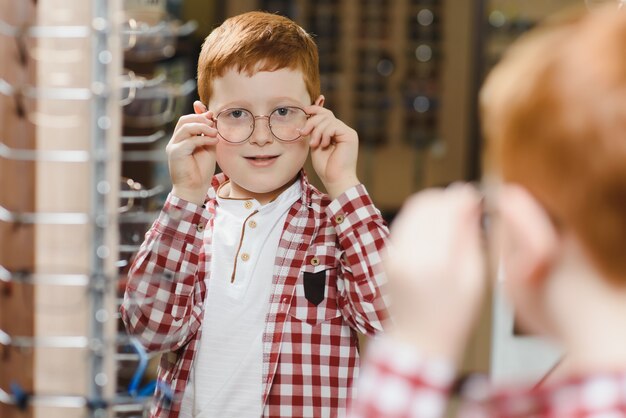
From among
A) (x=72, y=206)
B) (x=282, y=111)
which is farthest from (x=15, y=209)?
(x=282, y=111)

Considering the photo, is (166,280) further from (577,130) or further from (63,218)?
(577,130)

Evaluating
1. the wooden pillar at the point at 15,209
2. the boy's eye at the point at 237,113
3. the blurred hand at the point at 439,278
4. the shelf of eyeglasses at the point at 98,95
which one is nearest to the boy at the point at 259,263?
A: the boy's eye at the point at 237,113

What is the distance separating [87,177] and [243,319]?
51 centimetres

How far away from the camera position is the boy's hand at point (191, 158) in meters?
1.21

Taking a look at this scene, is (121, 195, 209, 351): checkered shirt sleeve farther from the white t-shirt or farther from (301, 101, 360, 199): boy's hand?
(301, 101, 360, 199): boy's hand

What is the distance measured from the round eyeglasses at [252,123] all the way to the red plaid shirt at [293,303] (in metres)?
0.11

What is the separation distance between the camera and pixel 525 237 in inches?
23.0

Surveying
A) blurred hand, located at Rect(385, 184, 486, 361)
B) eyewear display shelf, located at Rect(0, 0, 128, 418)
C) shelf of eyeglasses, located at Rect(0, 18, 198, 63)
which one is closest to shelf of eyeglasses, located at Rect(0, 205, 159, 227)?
eyewear display shelf, located at Rect(0, 0, 128, 418)

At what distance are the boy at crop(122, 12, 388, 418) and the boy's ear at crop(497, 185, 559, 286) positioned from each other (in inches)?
23.0

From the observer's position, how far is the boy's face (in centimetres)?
121

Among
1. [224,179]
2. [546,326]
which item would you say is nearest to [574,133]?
[546,326]

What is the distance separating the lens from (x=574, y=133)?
570mm

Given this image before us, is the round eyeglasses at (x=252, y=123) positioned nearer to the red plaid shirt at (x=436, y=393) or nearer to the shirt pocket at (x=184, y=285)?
the shirt pocket at (x=184, y=285)

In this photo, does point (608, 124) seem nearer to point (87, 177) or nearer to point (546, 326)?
point (546, 326)
